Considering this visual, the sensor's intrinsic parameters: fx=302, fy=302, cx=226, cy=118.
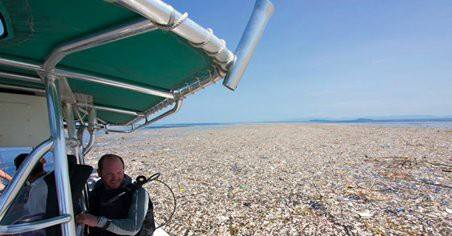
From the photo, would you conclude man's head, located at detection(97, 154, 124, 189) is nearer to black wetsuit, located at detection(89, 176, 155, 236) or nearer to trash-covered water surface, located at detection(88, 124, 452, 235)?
black wetsuit, located at detection(89, 176, 155, 236)

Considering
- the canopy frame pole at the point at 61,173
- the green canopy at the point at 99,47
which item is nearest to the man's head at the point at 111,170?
the green canopy at the point at 99,47

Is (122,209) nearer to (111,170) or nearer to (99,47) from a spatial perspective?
(111,170)

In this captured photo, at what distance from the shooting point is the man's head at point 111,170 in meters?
3.10

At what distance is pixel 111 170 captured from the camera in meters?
3.10

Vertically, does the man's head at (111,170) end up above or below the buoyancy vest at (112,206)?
above

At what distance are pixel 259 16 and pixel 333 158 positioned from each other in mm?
14219

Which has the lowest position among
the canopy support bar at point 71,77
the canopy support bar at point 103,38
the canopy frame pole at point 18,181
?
the canopy frame pole at point 18,181

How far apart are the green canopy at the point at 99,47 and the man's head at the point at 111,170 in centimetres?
78

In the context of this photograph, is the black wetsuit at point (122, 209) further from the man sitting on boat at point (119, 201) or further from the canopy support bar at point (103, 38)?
the canopy support bar at point (103, 38)

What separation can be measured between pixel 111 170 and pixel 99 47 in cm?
161

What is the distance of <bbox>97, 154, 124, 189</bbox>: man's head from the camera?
3102 millimetres

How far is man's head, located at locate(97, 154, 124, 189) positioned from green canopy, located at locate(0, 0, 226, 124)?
0.78 meters

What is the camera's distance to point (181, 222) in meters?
6.39

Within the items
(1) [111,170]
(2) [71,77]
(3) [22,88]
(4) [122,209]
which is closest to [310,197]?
(4) [122,209]
